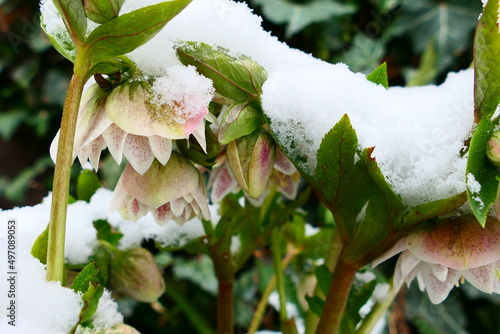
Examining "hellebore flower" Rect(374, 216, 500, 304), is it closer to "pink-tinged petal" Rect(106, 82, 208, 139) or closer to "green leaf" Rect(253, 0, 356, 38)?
"pink-tinged petal" Rect(106, 82, 208, 139)

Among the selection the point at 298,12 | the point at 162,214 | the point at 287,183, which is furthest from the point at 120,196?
the point at 298,12

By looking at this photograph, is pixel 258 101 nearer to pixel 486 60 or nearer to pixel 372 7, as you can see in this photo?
pixel 486 60

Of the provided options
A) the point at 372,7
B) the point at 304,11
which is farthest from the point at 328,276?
the point at 372,7

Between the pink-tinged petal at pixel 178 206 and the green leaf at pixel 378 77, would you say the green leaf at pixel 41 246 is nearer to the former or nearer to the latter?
the pink-tinged petal at pixel 178 206

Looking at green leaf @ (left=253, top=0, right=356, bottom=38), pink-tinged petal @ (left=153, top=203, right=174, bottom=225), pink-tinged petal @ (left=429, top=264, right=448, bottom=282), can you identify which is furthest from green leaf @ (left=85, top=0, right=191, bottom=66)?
green leaf @ (left=253, top=0, right=356, bottom=38)

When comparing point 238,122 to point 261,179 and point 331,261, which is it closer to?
point 261,179
